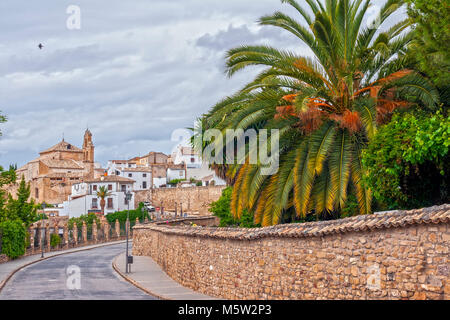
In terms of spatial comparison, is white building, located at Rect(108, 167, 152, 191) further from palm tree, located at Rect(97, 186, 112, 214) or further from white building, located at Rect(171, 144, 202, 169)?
palm tree, located at Rect(97, 186, 112, 214)

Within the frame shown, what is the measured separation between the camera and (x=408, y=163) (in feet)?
46.6

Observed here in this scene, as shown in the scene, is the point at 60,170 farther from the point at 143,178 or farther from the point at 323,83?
the point at 323,83

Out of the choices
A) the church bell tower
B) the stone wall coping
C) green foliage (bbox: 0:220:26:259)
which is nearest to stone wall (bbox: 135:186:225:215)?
the church bell tower

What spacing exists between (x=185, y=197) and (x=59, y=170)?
4121 cm

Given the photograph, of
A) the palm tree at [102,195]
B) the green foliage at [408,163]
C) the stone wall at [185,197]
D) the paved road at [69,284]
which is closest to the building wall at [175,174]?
the stone wall at [185,197]

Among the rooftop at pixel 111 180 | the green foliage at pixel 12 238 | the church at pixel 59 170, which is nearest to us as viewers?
the green foliage at pixel 12 238

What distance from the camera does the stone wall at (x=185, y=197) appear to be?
84.6m

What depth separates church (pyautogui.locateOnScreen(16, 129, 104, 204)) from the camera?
11206 cm

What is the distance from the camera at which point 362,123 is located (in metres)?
15.5

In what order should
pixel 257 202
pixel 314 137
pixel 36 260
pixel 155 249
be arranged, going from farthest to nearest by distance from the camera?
pixel 36 260
pixel 155 249
pixel 257 202
pixel 314 137

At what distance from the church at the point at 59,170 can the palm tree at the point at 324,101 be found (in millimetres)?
91164

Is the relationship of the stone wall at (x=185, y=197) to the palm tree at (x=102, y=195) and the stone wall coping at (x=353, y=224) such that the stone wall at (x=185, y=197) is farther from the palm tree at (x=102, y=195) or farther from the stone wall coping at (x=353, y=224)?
the stone wall coping at (x=353, y=224)
